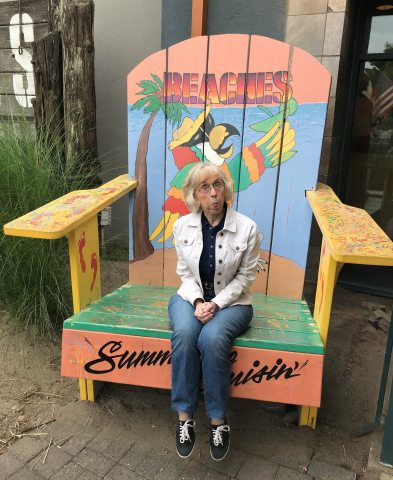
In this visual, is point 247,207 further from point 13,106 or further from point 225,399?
point 13,106

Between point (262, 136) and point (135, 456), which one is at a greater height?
point (262, 136)

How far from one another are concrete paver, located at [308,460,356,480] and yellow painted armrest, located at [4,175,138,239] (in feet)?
4.16

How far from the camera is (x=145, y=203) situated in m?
2.40

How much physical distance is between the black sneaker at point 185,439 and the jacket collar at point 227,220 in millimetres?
754

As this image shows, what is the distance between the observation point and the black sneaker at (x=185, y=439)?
5.20 ft

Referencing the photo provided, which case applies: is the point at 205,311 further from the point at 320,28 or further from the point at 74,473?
the point at 320,28

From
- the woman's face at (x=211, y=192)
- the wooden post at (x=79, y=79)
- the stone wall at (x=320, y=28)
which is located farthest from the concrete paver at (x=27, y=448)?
the stone wall at (x=320, y=28)

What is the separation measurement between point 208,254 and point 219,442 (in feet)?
2.30

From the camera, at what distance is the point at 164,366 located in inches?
65.0

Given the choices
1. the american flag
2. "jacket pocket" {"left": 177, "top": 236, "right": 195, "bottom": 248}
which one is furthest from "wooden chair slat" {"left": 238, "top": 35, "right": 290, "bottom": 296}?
the american flag

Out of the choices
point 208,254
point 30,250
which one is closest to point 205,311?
point 208,254

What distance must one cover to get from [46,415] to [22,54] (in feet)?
9.40

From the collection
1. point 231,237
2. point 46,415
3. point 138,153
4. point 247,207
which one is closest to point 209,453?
point 46,415

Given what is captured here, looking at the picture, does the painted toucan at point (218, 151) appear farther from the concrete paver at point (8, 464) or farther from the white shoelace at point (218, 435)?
the concrete paver at point (8, 464)
